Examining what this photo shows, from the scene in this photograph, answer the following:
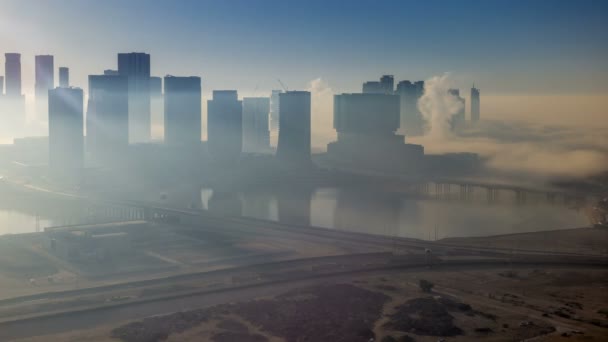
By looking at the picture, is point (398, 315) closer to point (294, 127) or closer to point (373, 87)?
point (294, 127)

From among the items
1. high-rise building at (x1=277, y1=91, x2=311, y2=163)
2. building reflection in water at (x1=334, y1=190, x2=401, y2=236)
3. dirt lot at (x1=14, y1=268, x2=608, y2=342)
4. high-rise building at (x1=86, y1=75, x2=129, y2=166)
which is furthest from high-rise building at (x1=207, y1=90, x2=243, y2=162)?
dirt lot at (x1=14, y1=268, x2=608, y2=342)

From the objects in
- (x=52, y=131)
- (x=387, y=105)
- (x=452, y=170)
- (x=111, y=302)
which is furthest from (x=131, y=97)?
(x=111, y=302)

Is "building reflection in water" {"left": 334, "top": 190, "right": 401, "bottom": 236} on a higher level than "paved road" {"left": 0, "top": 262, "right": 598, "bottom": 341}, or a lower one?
higher

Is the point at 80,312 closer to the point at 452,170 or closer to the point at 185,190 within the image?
the point at 185,190

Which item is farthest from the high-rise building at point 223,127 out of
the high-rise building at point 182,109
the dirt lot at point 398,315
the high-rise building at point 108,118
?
the dirt lot at point 398,315

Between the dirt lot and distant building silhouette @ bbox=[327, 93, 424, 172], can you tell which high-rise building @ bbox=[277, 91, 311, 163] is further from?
the dirt lot
